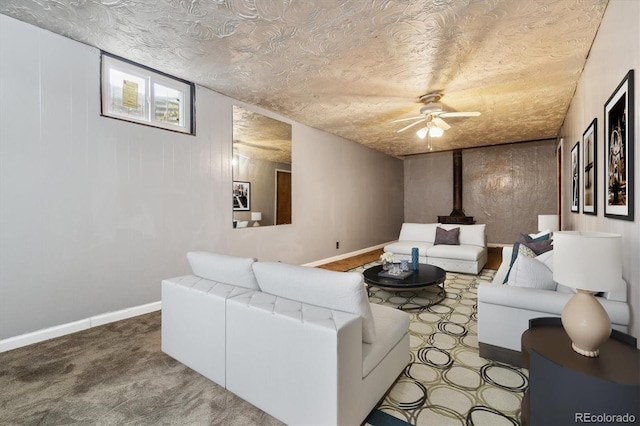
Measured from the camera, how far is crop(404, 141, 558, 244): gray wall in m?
7.44

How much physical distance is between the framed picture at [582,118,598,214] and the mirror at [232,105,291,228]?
3.82m

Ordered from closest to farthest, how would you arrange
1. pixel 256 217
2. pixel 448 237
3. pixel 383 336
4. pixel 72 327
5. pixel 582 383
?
pixel 582 383 < pixel 383 336 < pixel 72 327 < pixel 256 217 < pixel 448 237

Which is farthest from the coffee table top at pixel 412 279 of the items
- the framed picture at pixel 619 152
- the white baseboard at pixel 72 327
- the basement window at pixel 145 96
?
the basement window at pixel 145 96

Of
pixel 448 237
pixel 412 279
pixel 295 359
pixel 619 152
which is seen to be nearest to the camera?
pixel 295 359

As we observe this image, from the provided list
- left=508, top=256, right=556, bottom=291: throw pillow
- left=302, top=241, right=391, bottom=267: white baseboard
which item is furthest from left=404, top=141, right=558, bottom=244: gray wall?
left=508, top=256, right=556, bottom=291: throw pillow

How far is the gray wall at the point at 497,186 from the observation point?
744cm

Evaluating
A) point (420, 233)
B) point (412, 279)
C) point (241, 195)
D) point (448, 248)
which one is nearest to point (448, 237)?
point (448, 248)

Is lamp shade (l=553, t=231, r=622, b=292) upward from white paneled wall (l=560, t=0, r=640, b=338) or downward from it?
downward

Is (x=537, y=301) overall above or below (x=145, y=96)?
below

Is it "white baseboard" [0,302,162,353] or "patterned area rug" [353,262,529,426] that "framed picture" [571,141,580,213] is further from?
"white baseboard" [0,302,162,353]

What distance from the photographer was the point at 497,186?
314 inches

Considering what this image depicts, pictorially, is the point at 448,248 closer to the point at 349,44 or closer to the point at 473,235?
the point at 473,235

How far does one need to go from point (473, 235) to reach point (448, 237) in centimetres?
44

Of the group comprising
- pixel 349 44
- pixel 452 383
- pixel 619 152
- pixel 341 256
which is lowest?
pixel 452 383
